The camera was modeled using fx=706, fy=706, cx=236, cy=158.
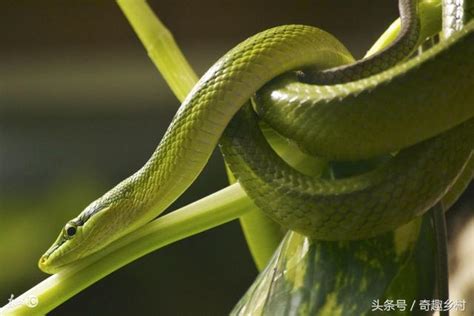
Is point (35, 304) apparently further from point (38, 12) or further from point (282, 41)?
point (38, 12)

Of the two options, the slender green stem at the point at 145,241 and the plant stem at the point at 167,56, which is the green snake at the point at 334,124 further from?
the plant stem at the point at 167,56

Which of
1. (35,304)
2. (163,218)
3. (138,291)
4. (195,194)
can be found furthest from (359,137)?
(138,291)

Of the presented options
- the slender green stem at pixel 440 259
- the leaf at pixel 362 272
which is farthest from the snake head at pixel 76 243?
the slender green stem at pixel 440 259

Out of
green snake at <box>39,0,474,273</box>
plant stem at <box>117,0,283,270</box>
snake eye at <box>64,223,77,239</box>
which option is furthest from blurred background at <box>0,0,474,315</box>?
green snake at <box>39,0,474,273</box>

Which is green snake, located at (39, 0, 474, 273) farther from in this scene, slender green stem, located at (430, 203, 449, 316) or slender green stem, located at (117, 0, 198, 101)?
slender green stem, located at (117, 0, 198, 101)

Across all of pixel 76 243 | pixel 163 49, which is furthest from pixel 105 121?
pixel 76 243
